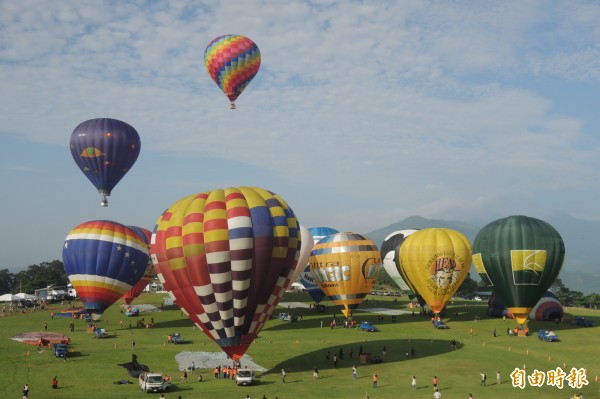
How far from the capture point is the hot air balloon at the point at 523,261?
54.7m

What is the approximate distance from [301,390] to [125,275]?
29.1m

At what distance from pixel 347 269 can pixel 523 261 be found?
16893mm

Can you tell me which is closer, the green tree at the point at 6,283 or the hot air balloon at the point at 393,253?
the hot air balloon at the point at 393,253

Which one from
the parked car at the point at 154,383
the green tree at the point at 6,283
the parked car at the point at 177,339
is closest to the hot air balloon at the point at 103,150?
the parked car at the point at 177,339

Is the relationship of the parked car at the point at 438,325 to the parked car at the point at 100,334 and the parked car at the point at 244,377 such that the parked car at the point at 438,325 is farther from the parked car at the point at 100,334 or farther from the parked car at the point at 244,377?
the parked car at the point at 100,334

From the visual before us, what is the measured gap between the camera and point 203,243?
37000mm

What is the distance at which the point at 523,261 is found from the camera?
54.6m

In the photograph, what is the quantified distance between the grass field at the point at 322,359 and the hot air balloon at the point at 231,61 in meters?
27.4

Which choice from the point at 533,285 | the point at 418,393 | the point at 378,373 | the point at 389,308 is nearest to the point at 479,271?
the point at 533,285

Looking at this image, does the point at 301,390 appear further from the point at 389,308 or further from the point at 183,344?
the point at 389,308

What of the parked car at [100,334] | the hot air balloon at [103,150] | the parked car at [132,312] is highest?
the hot air balloon at [103,150]

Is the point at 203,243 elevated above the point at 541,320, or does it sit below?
above

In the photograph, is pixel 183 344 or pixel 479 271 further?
pixel 479 271

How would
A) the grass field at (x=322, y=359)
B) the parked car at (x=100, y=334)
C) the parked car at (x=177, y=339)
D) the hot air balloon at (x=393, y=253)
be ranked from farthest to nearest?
1. the hot air balloon at (x=393, y=253)
2. the parked car at (x=100, y=334)
3. the parked car at (x=177, y=339)
4. the grass field at (x=322, y=359)
